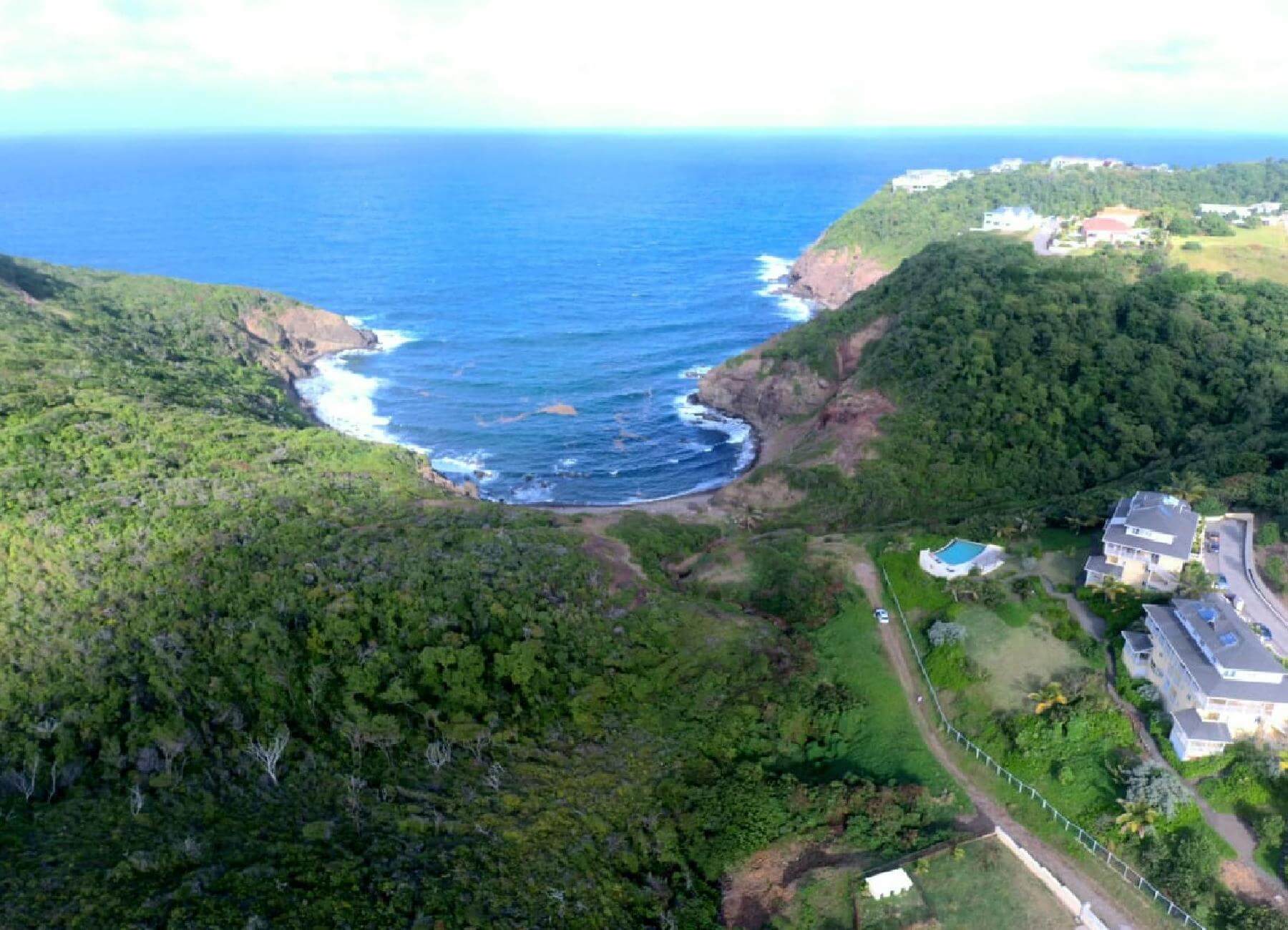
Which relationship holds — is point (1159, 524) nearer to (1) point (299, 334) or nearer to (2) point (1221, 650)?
(2) point (1221, 650)

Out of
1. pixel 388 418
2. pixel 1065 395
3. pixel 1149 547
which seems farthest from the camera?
pixel 388 418

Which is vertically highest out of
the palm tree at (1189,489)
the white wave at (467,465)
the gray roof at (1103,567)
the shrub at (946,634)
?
the palm tree at (1189,489)

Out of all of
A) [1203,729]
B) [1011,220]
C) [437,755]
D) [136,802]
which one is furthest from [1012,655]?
[1011,220]

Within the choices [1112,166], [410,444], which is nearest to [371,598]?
[410,444]

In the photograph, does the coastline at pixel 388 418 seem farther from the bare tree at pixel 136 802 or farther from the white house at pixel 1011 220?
the bare tree at pixel 136 802

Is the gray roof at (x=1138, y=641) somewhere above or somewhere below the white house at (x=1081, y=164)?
below

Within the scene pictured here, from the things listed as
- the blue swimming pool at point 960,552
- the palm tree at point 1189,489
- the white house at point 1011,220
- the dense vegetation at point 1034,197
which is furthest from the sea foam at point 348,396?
the white house at point 1011,220

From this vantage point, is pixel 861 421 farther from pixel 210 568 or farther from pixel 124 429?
pixel 124 429
